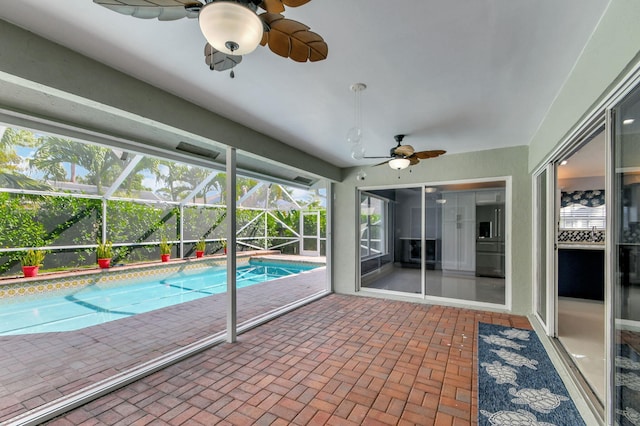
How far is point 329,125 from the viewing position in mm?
3559

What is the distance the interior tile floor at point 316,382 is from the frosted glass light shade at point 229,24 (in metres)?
2.38

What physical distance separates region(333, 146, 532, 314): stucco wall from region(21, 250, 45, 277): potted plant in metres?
6.18

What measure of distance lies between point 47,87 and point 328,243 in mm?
4861

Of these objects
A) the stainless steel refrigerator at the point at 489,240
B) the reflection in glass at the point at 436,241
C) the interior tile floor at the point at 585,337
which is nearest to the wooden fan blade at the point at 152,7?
the interior tile floor at the point at 585,337

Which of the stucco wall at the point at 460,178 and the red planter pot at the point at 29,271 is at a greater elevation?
the stucco wall at the point at 460,178

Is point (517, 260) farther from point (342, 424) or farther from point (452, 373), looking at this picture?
point (342, 424)

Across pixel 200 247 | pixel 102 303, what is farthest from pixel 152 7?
pixel 200 247

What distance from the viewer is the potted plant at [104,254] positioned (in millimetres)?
6895

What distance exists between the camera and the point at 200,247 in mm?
9055

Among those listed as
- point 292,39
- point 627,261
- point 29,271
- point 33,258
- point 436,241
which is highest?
point 292,39

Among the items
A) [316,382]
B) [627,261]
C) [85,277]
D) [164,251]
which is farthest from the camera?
[164,251]

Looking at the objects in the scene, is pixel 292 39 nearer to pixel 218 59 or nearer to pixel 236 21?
pixel 236 21

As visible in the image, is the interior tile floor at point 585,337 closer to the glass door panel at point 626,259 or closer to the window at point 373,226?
the glass door panel at point 626,259

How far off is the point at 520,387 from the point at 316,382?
5.80 ft
